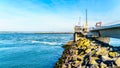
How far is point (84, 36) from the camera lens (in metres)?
45.0

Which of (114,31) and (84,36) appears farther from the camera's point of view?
(84,36)

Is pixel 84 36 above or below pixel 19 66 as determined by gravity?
above

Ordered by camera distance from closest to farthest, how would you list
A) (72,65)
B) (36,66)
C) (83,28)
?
(72,65), (36,66), (83,28)

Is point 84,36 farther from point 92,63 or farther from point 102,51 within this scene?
point 92,63

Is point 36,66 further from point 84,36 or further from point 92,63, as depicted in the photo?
point 84,36

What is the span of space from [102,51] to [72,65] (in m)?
3.77

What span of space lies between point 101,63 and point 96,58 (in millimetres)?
1671

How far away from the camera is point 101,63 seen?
15.5m

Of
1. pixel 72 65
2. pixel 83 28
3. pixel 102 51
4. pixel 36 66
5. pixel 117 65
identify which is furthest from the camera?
pixel 83 28

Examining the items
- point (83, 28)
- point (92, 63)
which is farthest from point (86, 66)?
point (83, 28)

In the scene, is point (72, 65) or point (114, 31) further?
point (114, 31)

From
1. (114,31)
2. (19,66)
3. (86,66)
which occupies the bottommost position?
(19,66)

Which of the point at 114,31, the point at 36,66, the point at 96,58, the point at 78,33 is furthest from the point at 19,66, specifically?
the point at 78,33

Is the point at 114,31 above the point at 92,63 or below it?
above
